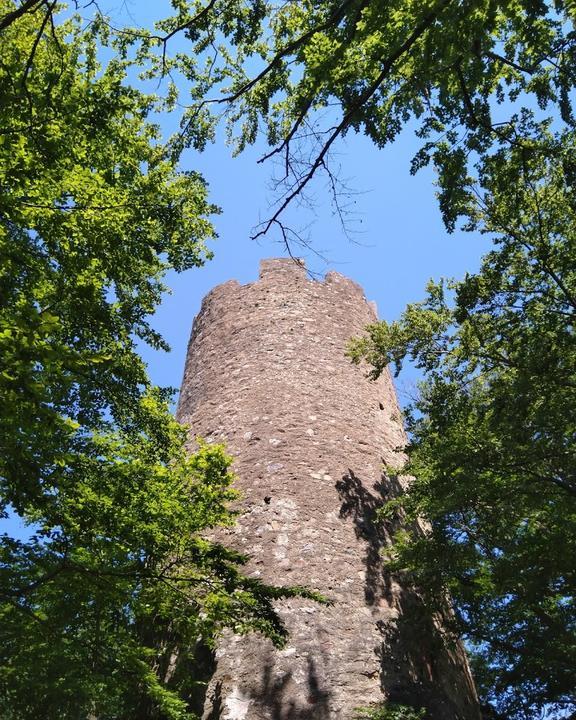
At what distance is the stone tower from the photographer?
557cm

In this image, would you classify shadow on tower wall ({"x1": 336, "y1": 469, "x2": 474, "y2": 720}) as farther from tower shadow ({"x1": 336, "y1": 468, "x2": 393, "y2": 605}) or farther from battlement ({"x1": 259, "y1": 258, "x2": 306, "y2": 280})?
battlement ({"x1": 259, "y1": 258, "x2": 306, "y2": 280})

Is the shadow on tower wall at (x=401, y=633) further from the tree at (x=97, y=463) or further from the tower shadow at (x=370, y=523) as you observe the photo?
the tree at (x=97, y=463)

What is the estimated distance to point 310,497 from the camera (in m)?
7.07

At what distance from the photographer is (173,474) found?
5562 mm

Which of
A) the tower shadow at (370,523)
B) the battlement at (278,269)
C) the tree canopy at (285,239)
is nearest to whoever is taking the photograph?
the tree canopy at (285,239)

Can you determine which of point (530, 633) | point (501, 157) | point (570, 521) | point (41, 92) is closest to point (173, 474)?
point (41, 92)

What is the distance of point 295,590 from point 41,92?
5037 millimetres

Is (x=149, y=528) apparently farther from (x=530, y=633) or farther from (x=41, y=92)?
(x=530, y=633)

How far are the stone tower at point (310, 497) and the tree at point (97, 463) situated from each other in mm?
673

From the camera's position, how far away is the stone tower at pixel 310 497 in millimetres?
5574

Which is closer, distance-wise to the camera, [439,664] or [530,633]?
[439,664]

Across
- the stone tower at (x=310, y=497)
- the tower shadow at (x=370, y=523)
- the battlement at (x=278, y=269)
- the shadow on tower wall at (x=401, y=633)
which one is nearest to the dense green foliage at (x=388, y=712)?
the stone tower at (x=310, y=497)

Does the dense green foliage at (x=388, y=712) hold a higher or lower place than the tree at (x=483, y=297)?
lower

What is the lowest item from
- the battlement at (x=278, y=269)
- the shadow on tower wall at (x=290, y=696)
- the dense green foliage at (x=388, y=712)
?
the dense green foliage at (x=388, y=712)
